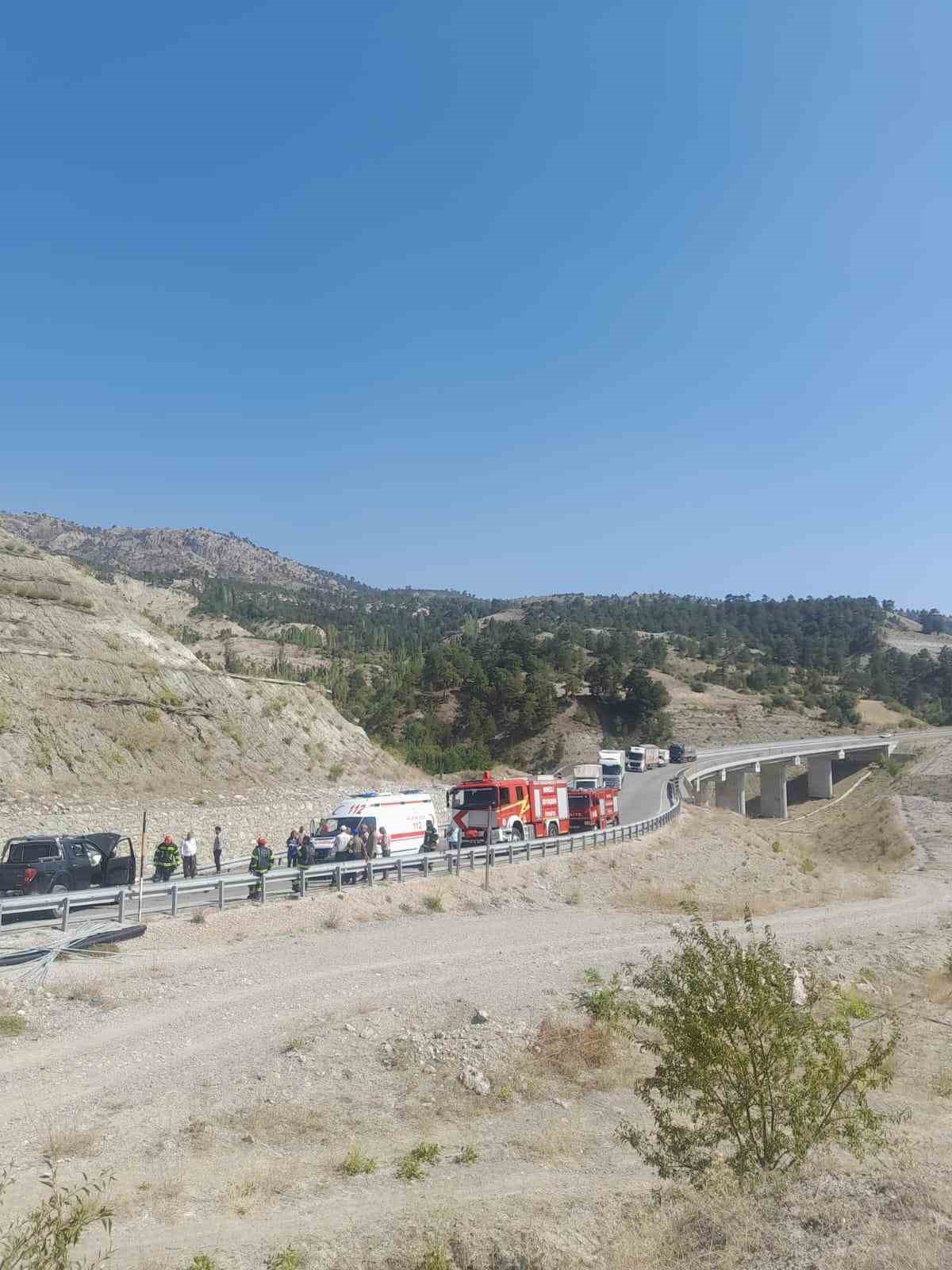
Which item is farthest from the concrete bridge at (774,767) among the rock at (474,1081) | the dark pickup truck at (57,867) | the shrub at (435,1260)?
the shrub at (435,1260)

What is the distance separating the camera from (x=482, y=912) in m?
25.6

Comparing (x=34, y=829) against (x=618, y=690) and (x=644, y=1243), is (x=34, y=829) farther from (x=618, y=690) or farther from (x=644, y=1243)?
(x=618, y=690)

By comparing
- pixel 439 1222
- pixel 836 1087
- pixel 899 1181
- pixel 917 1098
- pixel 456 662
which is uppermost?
pixel 456 662

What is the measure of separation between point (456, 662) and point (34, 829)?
78.4 m

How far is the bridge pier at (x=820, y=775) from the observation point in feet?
305

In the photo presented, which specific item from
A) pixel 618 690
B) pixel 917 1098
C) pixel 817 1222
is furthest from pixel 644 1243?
pixel 618 690

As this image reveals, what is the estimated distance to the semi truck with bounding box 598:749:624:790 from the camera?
66.1 meters

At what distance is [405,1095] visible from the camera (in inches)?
515

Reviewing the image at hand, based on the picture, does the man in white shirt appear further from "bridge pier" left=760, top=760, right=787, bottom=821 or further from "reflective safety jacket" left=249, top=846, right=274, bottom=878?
"bridge pier" left=760, top=760, right=787, bottom=821

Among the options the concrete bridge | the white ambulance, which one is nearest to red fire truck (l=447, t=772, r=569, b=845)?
the white ambulance

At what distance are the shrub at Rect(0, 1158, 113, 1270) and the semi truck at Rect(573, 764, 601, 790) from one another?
172ft

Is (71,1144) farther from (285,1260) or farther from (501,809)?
(501,809)

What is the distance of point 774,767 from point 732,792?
19.3 ft

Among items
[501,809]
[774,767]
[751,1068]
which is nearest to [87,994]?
[751,1068]
